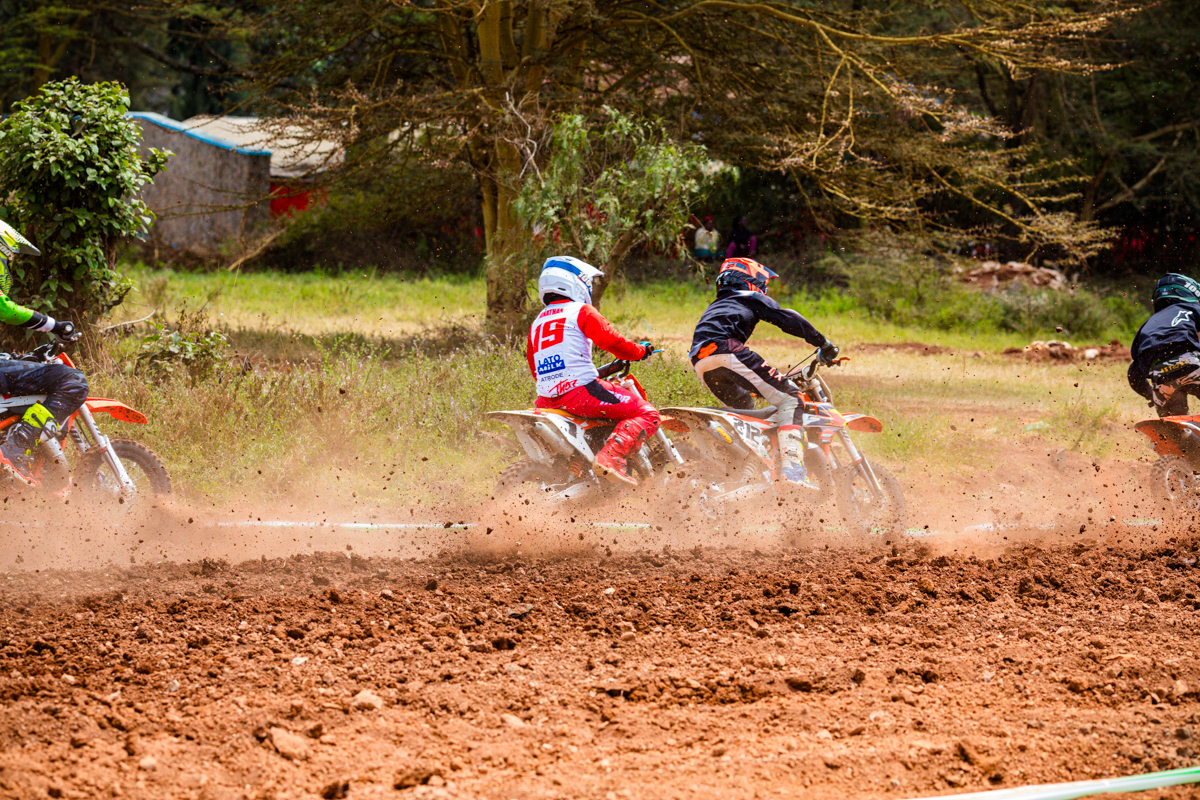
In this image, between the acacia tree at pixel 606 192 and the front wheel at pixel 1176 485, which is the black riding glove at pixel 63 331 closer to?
the acacia tree at pixel 606 192

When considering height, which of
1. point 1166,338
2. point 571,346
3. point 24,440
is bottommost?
point 24,440

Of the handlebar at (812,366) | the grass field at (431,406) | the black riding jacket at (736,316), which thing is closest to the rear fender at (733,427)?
the handlebar at (812,366)

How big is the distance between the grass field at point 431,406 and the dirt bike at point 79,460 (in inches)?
38.6

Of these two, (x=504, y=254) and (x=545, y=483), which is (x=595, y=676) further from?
(x=504, y=254)

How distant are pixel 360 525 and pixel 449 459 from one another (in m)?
1.85

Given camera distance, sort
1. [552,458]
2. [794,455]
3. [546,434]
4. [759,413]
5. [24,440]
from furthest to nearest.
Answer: [759,413]
[794,455]
[552,458]
[546,434]
[24,440]

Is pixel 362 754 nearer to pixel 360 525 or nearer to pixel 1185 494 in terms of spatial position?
pixel 360 525

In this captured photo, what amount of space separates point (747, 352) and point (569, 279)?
4.52 ft

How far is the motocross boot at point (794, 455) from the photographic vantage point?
23.7 feet

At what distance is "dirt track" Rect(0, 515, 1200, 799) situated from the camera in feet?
12.4

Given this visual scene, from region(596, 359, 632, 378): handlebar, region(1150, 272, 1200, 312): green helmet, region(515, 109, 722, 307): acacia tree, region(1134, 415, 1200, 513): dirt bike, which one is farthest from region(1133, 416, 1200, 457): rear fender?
region(515, 109, 722, 307): acacia tree

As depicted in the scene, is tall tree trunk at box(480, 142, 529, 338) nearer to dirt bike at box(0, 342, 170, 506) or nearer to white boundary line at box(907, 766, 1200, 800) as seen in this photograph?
dirt bike at box(0, 342, 170, 506)

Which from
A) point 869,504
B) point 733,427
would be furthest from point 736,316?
point 869,504

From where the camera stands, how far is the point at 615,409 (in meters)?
7.13
